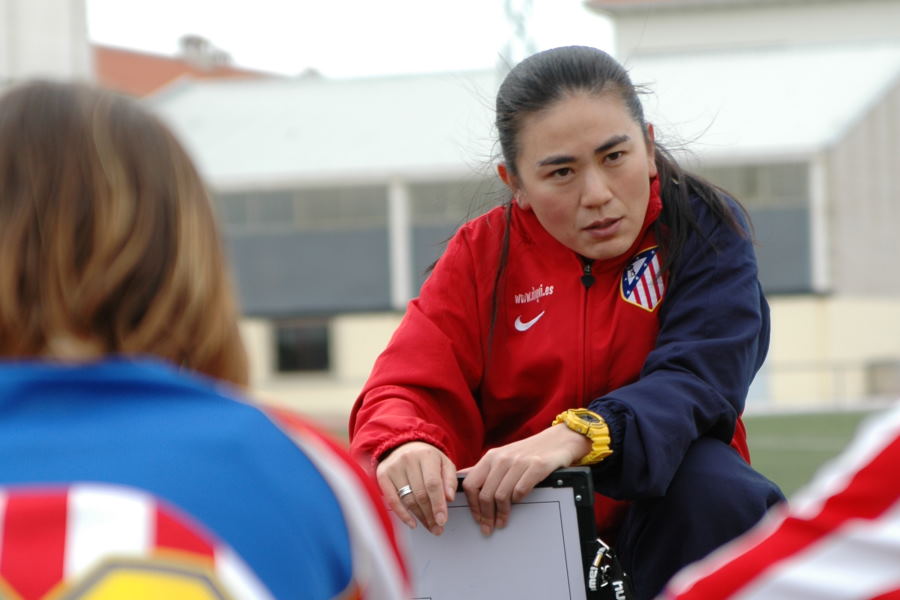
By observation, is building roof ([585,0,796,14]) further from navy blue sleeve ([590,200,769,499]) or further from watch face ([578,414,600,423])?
watch face ([578,414,600,423])

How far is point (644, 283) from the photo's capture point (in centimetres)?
260

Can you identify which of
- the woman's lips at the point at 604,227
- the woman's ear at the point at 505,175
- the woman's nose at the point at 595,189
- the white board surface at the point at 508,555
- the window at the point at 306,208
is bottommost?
the white board surface at the point at 508,555

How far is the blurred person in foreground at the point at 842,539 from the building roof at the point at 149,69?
50.0 metres

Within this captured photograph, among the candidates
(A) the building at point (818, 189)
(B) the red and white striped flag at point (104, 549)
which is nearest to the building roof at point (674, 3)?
(A) the building at point (818, 189)

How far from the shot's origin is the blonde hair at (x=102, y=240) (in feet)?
4.20

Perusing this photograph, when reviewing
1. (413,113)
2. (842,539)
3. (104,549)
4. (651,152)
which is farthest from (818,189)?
(104,549)

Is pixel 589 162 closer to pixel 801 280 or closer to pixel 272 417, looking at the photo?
pixel 272 417

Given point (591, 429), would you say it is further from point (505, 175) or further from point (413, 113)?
point (413, 113)

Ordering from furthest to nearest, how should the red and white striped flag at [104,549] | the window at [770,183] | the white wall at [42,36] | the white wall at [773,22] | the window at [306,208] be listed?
the white wall at [773,22] → the window at [306,208] → the window at [770,183] → the white wall at [42,36] → the red and white striped flag at [104,549]

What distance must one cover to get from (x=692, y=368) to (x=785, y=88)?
29.2 m

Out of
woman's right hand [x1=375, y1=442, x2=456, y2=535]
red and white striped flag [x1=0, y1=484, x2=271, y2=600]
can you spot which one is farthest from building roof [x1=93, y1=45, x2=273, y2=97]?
red and white striped flag [x1=0, y1=484, x2=271, y2=600]

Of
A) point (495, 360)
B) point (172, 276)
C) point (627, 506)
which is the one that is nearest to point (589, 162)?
point (495, 360)

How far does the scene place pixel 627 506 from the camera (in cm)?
257

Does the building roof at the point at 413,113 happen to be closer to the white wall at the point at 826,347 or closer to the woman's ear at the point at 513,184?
the white wall at the point at 826,347
